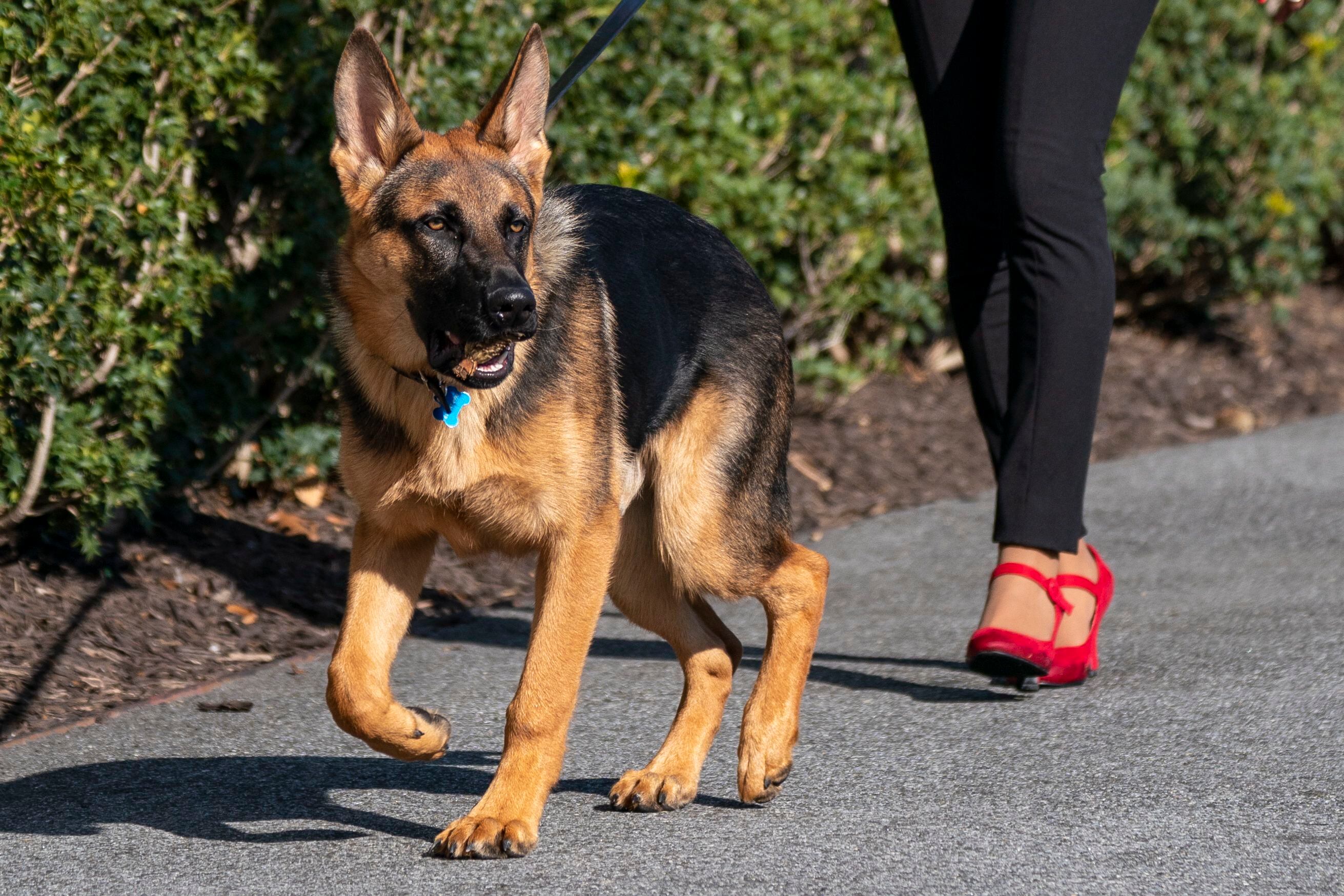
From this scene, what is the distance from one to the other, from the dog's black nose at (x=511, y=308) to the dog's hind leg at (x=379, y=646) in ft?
1.90

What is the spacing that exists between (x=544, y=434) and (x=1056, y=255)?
163 centimetres

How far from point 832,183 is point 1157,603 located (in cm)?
274

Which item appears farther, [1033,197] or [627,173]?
[627,173]

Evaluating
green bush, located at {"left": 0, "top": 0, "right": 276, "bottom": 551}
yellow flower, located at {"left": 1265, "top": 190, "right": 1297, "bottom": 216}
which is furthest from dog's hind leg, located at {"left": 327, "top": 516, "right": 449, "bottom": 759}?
yellow flower, located at {"left": 1265, "top": 190, "right": 1297, "bottom": 216}

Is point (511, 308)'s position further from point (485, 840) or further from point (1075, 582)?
point (1075, 582)

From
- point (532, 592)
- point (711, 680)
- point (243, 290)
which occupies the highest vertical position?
point (243, 290)

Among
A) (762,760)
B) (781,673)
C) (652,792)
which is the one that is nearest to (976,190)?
(781,673)

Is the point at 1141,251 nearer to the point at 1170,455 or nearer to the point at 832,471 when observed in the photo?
the point at 1170,455

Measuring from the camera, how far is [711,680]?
379 cm

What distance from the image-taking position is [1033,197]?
4.13m

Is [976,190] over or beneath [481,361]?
over

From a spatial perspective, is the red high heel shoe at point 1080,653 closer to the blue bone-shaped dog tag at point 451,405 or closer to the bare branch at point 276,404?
the blue bone-shaped dog tag at point 451,405

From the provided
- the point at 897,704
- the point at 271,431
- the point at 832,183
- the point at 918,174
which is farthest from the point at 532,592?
the point at 918,174

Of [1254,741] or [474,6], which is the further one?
[474,6]
